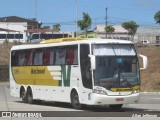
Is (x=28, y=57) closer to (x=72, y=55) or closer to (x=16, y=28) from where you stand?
(x=72, y=55)

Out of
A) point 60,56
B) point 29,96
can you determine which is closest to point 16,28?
point 29,96

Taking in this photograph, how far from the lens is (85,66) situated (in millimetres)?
24016

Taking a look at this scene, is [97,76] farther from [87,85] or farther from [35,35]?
[35,35]

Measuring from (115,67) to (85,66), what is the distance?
56.5 inches

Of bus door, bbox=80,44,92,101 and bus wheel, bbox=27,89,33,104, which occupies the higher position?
bus door, bbox=80,44,92,101

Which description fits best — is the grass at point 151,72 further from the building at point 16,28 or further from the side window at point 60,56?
the building at point 16,28

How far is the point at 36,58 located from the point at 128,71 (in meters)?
7.04

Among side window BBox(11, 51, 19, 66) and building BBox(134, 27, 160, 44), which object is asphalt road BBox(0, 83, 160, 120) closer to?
side window BBox(11, 51, 19, 66)

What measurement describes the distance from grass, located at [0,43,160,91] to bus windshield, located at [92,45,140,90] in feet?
78.0

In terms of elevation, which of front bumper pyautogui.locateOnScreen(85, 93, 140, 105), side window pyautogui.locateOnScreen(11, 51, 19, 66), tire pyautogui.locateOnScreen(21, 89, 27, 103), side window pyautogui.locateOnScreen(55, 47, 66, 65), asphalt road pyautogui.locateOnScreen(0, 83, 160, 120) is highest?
side window pyautogui.locateOnScreen(55, 47, 66, 65)

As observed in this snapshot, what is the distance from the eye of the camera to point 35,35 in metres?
93.7

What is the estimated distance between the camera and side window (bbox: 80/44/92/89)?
77.7ft

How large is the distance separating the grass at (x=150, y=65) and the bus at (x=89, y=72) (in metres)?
21.6

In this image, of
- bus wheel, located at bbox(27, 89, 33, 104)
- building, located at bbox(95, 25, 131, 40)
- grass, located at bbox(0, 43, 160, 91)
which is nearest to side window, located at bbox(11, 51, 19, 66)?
bus wheel, located at bbox(27, 89, 33, 104)
